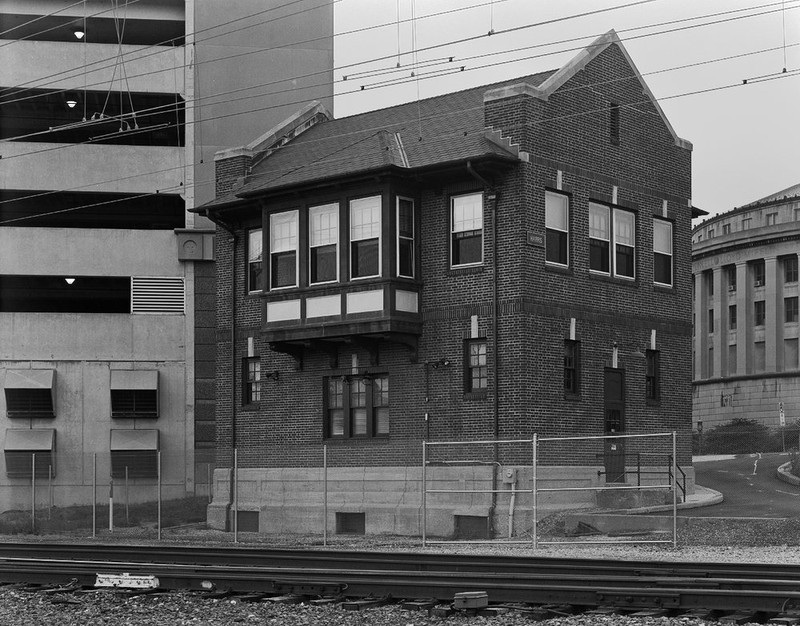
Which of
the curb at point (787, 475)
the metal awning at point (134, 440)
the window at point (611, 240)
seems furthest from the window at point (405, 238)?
the metal awning at point (134, 440)

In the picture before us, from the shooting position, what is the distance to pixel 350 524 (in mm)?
32531

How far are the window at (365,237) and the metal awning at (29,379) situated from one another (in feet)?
47.4

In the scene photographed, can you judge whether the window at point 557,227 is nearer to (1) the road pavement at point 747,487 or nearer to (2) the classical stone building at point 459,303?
(2) the classical stone building at point 459,303

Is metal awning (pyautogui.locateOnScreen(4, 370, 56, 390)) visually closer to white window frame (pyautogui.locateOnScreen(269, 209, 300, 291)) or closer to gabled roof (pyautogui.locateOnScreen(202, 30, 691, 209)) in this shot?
gabled roof (pyautogui.locateOnScreen(202, 30, 691, 209))

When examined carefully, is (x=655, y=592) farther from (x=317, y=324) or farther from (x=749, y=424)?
(x=749, y=424)

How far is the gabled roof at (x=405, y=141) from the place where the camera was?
102 feet

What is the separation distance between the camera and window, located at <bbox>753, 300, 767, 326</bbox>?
9125 cm

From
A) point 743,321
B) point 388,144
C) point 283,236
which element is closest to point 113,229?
point 283,236

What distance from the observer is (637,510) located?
1070 inches

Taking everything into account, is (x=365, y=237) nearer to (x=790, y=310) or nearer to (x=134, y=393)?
(x=134, y=393)

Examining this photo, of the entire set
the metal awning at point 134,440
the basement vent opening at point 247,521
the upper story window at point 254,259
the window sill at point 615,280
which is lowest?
the basement vent opening at point 247,521

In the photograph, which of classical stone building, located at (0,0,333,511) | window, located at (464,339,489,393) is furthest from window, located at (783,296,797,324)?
window, located at (464,339,489,393)

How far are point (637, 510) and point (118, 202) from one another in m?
22.9

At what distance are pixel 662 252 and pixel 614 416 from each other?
4922 mm
